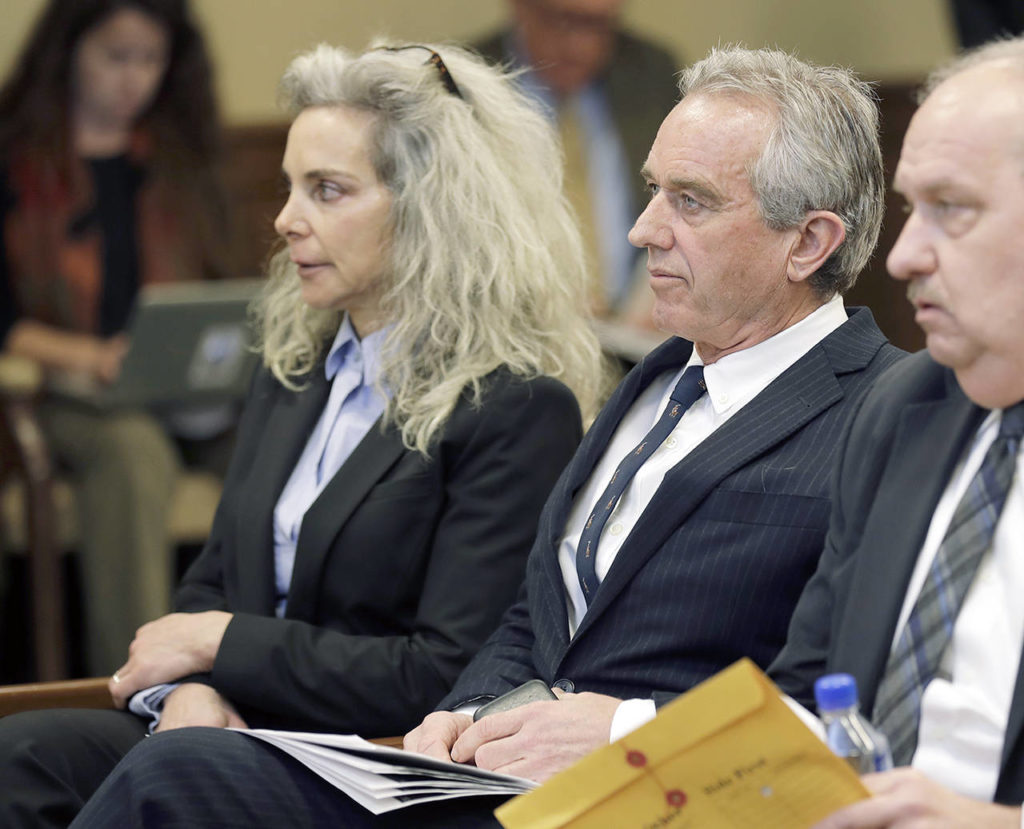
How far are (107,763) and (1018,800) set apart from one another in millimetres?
1374

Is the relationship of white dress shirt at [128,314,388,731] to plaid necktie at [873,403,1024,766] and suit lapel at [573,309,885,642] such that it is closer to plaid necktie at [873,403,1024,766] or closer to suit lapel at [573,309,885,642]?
suit lapel at [573,309,885,642]

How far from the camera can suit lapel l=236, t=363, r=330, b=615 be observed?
2.36 metres

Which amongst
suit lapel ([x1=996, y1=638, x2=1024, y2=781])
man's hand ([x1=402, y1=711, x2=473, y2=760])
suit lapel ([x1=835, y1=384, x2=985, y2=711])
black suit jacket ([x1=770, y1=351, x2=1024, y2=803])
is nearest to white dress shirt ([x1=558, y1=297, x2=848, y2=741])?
man's hand ([x1=402, y1=711, x2=473, y2=760])

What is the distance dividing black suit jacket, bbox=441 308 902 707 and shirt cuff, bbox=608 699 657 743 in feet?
0.16

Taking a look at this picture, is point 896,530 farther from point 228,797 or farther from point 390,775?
point 228,797

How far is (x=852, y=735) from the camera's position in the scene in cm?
140

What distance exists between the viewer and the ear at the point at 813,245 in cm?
197

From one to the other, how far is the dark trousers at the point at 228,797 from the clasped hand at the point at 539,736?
80 mm

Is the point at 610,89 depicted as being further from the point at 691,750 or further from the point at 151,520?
the point at 691,750

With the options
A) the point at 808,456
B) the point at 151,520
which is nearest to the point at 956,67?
the point at 808,456

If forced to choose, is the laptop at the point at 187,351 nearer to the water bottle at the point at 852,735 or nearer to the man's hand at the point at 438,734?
the man's hand at the point at 438,734

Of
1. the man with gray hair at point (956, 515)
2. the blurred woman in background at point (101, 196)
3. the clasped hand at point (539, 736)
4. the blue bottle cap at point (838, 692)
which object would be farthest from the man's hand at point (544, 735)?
the blurred woman in background at point (101, 196)

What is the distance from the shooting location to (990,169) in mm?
1376

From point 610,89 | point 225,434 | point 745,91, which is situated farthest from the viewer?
point 610,89
